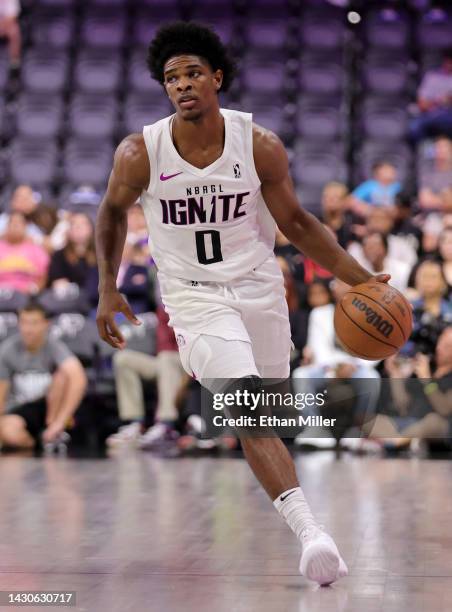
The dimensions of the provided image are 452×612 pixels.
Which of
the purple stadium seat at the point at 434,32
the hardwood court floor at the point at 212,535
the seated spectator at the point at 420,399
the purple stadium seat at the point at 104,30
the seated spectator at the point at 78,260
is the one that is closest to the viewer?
the hardwood court floor at the point at 212,535

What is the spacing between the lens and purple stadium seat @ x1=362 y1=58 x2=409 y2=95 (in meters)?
11.5

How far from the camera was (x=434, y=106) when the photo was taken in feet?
35.2

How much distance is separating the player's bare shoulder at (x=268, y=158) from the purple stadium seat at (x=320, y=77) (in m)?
7.59

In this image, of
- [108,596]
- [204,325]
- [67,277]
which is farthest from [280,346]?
Result: [67,277]

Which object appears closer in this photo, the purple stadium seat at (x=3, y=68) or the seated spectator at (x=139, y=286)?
the seated spectator at (x=139, y=286)

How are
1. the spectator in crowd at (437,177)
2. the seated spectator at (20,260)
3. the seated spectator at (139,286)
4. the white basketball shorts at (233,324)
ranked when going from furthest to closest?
the spectator in crowd at (437,177)
the seated spectator at (20,260)
the seated spectator at (139,286)
the white basketball shorts at (233,324)

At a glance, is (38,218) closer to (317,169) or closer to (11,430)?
(11,430)

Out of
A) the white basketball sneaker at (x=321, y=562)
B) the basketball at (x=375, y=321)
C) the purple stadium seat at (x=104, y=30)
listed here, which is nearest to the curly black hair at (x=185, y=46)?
the basketball at (x=375, y=321)

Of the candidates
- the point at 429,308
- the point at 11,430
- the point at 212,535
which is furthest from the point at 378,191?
the point at 212,535

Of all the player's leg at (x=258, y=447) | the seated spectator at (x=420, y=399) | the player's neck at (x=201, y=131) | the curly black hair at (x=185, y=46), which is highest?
the curly black hair at (x=185, y=46)

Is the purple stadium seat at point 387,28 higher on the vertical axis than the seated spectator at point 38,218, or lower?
higher

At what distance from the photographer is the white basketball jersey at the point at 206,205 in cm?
423

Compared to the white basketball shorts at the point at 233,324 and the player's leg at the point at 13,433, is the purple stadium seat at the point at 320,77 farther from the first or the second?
the white basketball shorts at the point at 233,324

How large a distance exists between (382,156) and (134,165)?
6.82 metres
